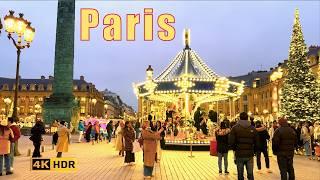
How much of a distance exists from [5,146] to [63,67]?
2517 centimetres

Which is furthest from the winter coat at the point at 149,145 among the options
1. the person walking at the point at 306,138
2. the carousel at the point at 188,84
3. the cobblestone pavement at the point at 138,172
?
the person walking at the point at 306,138

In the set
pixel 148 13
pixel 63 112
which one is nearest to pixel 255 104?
pixel 63 112

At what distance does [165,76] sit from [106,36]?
9.95m

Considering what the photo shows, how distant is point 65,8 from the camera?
37.8 m

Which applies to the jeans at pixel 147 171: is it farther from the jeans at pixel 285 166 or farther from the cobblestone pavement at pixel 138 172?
the jeans at pixel 285 166

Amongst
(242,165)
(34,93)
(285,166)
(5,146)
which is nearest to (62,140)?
(5,146)

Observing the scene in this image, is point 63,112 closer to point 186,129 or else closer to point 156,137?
point 186,129

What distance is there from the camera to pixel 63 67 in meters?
37.5

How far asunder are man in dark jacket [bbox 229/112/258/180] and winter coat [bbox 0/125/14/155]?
284 inches

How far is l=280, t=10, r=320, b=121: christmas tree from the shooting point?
35.7 metres

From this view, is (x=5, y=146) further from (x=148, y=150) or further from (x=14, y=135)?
(x=148, y=150)

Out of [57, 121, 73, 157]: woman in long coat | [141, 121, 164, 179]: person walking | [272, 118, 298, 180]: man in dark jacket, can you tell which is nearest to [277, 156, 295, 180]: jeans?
[272, 118, 298, 180]: man in dark jacket

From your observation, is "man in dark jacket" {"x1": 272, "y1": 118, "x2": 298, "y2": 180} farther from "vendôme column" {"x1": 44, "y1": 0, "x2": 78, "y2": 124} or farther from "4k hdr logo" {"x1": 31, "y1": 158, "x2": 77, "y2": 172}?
"vendôme column" {"x1": 44, "y1": 0, "x2": 78, "y2": 124}

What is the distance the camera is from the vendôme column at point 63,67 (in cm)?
3744
